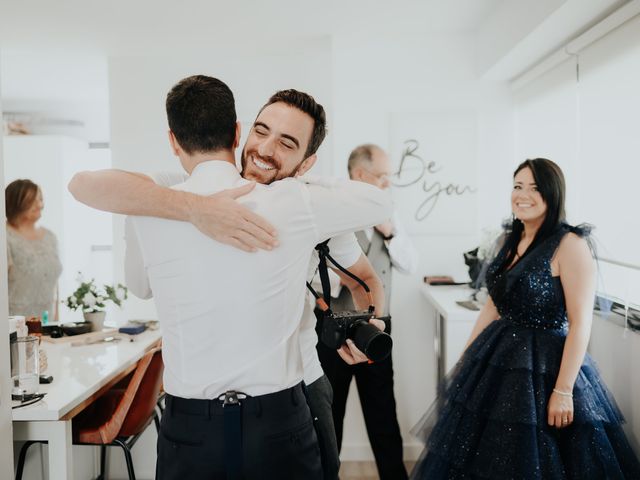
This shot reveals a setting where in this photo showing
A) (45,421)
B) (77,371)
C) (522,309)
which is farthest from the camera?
(77,371)

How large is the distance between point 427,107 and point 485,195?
2.07 ft

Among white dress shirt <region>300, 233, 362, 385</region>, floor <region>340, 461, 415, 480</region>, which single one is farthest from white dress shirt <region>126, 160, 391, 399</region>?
floor <region>340, 461, 415, 480</region>

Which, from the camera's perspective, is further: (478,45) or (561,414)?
(478,45)

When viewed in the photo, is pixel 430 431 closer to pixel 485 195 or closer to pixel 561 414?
pixel 561 414

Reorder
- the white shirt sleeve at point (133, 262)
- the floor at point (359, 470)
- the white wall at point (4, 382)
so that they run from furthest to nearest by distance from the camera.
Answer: the floor at point (359, 470) → the white wall at point (4, 382) → the white shirt sleeve at point (133, 262)

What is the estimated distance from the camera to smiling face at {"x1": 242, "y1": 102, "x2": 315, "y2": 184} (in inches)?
51.3

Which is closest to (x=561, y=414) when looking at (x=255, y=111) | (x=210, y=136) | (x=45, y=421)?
(x=210, y=136)

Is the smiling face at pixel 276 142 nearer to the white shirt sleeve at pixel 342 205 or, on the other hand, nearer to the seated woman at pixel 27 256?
the white shirt sleeve at pixel 342 205

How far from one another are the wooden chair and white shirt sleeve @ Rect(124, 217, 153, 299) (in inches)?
43.5

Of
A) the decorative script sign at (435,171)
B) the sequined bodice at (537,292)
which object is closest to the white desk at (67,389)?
the sequined bodice at (537,292)

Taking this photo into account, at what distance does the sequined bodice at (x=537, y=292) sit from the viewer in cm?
207

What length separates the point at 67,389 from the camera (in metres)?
2.03

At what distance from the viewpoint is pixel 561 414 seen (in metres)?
1.91

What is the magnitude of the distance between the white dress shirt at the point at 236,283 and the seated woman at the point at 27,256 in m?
2.95
